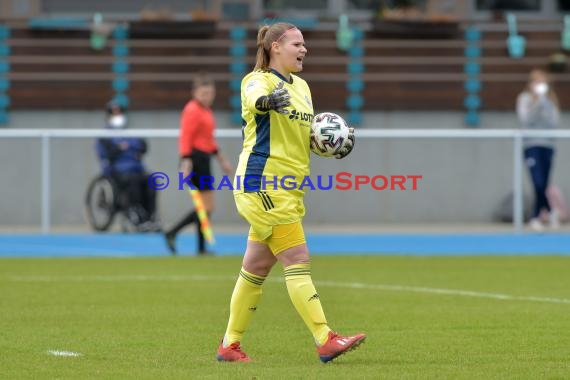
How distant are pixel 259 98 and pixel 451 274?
695 centimetres

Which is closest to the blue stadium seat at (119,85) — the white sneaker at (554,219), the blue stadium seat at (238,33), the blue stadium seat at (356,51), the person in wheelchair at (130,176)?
the blue stadium seat at (238,33)

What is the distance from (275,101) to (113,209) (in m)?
12.6

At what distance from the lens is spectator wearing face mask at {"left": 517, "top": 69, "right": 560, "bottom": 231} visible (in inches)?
782

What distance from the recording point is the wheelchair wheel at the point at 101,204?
2009 centimetres

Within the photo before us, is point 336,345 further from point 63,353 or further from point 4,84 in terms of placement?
point 4,84

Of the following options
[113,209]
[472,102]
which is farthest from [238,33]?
[113,209]

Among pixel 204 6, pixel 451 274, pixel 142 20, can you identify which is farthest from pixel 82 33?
pixel 451 274

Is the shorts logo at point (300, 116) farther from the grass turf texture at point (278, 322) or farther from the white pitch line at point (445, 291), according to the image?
the white pitch line at point (445, 291)

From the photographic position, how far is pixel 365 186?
69.9 ft

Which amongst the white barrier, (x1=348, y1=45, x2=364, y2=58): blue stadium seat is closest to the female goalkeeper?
the white barrier

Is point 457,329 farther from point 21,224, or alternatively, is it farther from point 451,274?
point 21,224

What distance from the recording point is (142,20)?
79.2 feet

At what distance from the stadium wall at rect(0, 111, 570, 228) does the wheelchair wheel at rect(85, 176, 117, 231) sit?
0.81 feet

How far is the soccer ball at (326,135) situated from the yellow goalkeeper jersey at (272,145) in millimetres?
78
